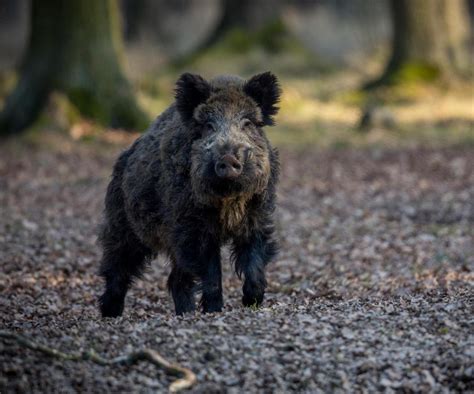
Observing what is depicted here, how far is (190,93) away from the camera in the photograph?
294 inches

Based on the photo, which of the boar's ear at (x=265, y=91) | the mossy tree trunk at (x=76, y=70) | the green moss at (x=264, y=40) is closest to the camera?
the boar's ear at (x=265, y=91)

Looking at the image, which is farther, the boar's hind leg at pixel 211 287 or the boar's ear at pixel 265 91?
the boar's ear at pixel 265 91

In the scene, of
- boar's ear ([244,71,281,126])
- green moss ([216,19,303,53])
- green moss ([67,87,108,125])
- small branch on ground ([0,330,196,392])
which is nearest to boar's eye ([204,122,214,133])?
boar's ear ([244,71,281,126])

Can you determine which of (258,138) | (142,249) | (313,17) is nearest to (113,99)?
(142,249)

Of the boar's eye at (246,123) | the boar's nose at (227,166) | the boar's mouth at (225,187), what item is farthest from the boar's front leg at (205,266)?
the boar's eye at (246,123)

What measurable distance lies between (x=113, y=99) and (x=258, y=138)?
11.5 metres

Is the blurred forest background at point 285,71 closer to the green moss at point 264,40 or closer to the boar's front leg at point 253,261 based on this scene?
the green moss at point 264,40

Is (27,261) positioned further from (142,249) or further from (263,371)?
(263,371)

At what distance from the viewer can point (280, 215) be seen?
1326 centimetres

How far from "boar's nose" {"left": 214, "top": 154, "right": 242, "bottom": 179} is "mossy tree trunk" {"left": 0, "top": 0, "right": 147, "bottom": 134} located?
461 inches

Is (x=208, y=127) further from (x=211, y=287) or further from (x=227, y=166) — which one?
(x=211, y=287)

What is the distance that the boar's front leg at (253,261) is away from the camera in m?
7.46

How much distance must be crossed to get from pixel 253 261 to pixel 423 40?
16.0 meters

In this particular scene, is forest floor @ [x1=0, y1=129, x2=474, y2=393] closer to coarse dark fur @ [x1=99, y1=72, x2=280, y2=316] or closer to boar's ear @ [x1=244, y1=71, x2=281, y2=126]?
coarse dark fur @ [x1=99, y1=72, x2=280, y2=316]
